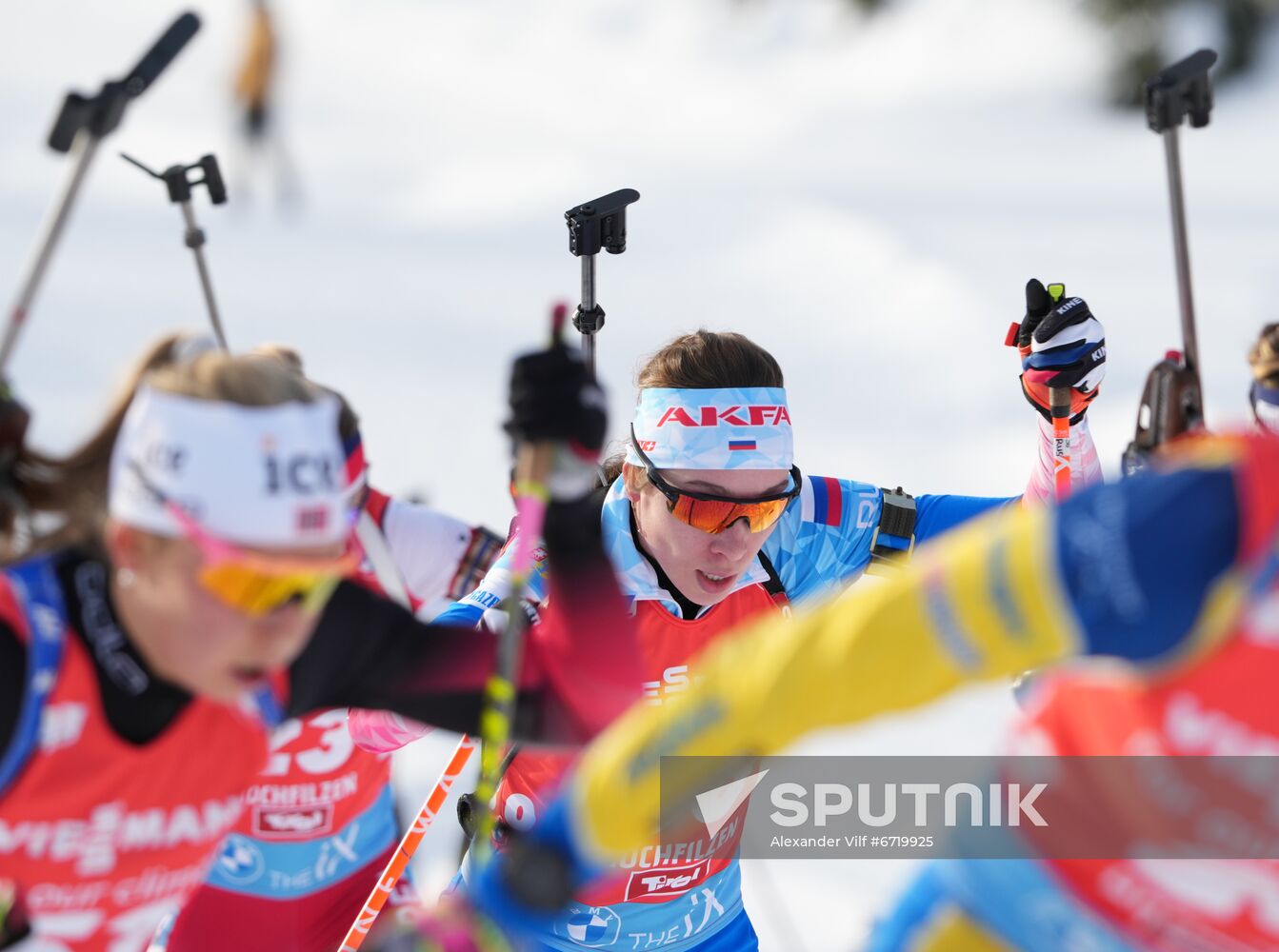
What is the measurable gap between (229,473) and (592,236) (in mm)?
1990

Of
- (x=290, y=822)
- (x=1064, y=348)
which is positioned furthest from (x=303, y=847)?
(x=1064, y=348)

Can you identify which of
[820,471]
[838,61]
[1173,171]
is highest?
[838,61]

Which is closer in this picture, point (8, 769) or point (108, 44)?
point (8, 769)

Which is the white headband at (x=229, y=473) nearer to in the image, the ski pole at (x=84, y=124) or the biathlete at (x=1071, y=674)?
the biathlete at (x=1071, y=674)

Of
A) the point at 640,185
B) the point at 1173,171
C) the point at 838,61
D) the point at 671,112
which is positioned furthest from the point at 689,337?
the point at 838,61

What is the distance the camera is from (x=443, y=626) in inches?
95.5

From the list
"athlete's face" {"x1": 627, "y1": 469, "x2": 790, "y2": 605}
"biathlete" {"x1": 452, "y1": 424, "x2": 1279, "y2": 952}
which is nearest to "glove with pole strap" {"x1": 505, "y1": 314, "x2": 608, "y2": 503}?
"biathlete" {"x1": 452, "y1": 424, "x2": 1279, "y2": 952}

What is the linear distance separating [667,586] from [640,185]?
528 inches

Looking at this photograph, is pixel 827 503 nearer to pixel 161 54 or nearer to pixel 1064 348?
pixel 1064 348

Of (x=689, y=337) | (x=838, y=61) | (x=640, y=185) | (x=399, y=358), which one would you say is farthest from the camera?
(x=838, y=61)

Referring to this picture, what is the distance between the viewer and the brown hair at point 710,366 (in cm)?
338

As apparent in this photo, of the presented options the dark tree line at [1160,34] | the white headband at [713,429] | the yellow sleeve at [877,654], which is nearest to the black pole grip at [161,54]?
the white headband at [713,429]

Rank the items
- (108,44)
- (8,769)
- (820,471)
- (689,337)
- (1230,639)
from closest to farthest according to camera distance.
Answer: (1230,639)
(8,769)
(689,337)
(820,471)
(108,44)

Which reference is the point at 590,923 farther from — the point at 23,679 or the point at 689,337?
the point at 23,679
